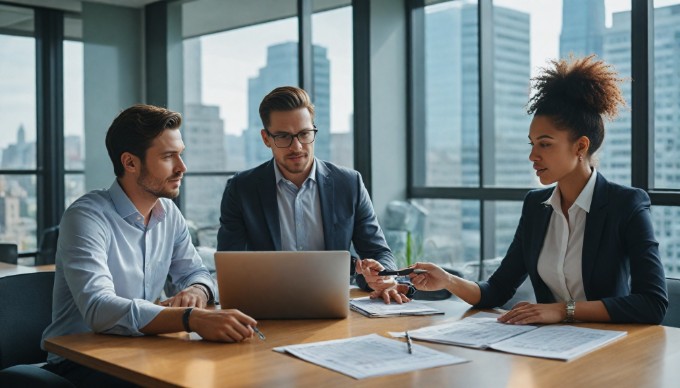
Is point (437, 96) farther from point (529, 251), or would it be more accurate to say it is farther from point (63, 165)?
point (63, 165)

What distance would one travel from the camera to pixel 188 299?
98.1 inches

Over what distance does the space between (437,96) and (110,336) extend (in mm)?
3580

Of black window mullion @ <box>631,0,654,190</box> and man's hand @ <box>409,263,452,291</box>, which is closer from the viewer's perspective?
man's hand @ <box>409,263,452,291</box>

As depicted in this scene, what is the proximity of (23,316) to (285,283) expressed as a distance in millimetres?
950

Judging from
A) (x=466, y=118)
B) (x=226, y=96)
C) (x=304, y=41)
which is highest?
(x=304, y=41)

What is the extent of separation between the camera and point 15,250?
4770 mm

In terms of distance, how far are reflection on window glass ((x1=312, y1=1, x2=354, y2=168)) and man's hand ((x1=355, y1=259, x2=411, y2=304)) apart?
2.78m

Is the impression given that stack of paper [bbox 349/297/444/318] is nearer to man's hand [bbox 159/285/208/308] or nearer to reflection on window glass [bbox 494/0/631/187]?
man's hand [bbox 159/285/208/308]

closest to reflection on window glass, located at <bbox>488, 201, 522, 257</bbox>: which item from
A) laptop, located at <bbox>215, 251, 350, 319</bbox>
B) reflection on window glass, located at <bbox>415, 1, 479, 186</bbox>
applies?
reflection on window glass, located at <bbox>415, 1, 479, 186</bbox>

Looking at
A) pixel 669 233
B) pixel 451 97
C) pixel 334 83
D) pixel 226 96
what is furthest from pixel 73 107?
pixel 669 233

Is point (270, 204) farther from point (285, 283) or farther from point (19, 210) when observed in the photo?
point (19, 210)

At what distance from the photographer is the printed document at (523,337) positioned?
1955 millimetres

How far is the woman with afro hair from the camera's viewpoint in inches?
97.6

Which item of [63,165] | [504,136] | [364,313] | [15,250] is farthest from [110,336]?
[63,165]
